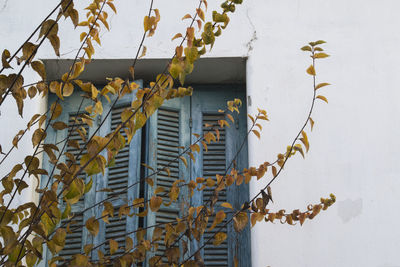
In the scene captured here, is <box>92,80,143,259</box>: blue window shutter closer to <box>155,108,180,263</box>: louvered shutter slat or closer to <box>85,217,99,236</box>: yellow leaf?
<box>155,108,180,263</box>: louvered shutter slat

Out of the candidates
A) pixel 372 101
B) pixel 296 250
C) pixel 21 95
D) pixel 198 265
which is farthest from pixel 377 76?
pixel 21 95

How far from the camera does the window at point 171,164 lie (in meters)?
4.72

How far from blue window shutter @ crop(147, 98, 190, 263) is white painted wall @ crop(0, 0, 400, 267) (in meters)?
0.38

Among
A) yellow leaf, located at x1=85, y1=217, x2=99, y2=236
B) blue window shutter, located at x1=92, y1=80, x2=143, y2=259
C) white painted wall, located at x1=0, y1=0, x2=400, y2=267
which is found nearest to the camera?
yellow leaf, located at x1=85, y1=217, x2=99, y2=236

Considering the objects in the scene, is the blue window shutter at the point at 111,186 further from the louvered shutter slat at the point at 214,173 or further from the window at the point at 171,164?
the louvered shutter slat at the point at 214,173

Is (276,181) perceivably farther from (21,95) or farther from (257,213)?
(21,95)

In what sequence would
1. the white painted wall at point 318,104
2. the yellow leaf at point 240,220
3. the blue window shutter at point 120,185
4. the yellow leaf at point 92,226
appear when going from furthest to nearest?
the blue window shutter at point 120,185, the white painted wall at point 318,104, the yellow leaf at point 240,220, the yellow leaf at point 92,226

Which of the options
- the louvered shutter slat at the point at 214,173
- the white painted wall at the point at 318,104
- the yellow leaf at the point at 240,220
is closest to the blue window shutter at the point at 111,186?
the white painted wall at the point at 318,104

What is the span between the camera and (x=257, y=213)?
3.60 m

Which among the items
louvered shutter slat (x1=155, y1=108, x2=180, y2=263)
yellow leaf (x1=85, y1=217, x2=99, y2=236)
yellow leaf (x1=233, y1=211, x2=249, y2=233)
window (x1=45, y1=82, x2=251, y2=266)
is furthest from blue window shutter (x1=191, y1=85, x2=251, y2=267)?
yellow leaf (x1=85, y1=217, x2=99, y2=236)

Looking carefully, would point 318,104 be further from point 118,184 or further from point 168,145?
point 118,184

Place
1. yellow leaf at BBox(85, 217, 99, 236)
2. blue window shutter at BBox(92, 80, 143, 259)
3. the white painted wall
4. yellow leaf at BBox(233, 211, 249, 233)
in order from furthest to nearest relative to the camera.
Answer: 1. blue window shutter at BBox(92, 80, 143, 259)
2. the white painted wall
3. yellow leaf at BBox(233, 211, 249, 233)
4. yellow leaf at BBox(85, 217, 99, 236)

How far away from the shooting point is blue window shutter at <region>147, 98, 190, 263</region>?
15.6 ft

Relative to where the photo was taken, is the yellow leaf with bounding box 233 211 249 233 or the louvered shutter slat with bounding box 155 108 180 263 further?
the louvered shutter slat with bounding box 155 108 180 263
